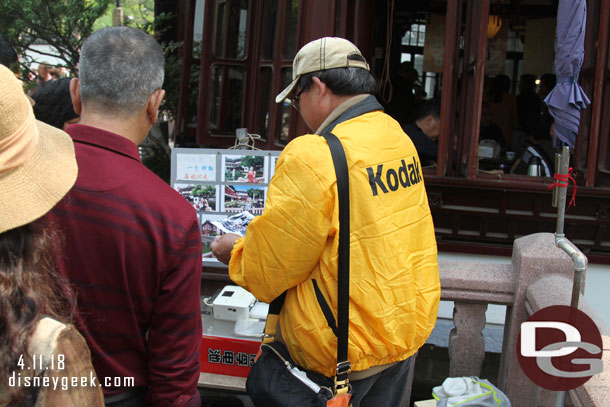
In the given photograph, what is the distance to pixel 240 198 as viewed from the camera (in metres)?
3.09

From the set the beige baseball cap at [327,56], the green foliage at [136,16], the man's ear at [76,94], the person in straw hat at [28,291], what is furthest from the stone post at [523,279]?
the green foliage at [136,16]

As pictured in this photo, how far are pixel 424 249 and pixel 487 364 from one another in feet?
11.2

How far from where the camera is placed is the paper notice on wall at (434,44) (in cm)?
680

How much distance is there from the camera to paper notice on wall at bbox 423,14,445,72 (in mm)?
6805

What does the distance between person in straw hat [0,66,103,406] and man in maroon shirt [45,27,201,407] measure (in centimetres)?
37

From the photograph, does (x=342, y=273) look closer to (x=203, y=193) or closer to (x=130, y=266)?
(x=130, y=266)

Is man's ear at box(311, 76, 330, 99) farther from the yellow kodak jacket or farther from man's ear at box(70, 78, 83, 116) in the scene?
man's ear at box(70, 78, 83, 116)

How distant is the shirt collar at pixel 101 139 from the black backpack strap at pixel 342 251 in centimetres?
62

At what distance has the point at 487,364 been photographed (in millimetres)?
4938

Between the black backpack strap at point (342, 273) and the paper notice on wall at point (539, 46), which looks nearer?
the black backpack strap at point (342, 273)

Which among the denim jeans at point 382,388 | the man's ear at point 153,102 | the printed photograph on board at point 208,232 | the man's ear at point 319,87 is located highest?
the man's ear at point 319,87

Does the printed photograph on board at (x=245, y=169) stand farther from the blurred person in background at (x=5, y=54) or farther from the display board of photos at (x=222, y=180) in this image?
the blurred person in background at (x=5, y=54)

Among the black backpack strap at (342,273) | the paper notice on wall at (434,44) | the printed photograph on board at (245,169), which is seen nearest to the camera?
the black backpack strap at (342,273)

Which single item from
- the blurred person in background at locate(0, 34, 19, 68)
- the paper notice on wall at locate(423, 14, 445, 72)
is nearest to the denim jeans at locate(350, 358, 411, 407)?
the blurred person in background at locate(0, 34, 19, 68)
